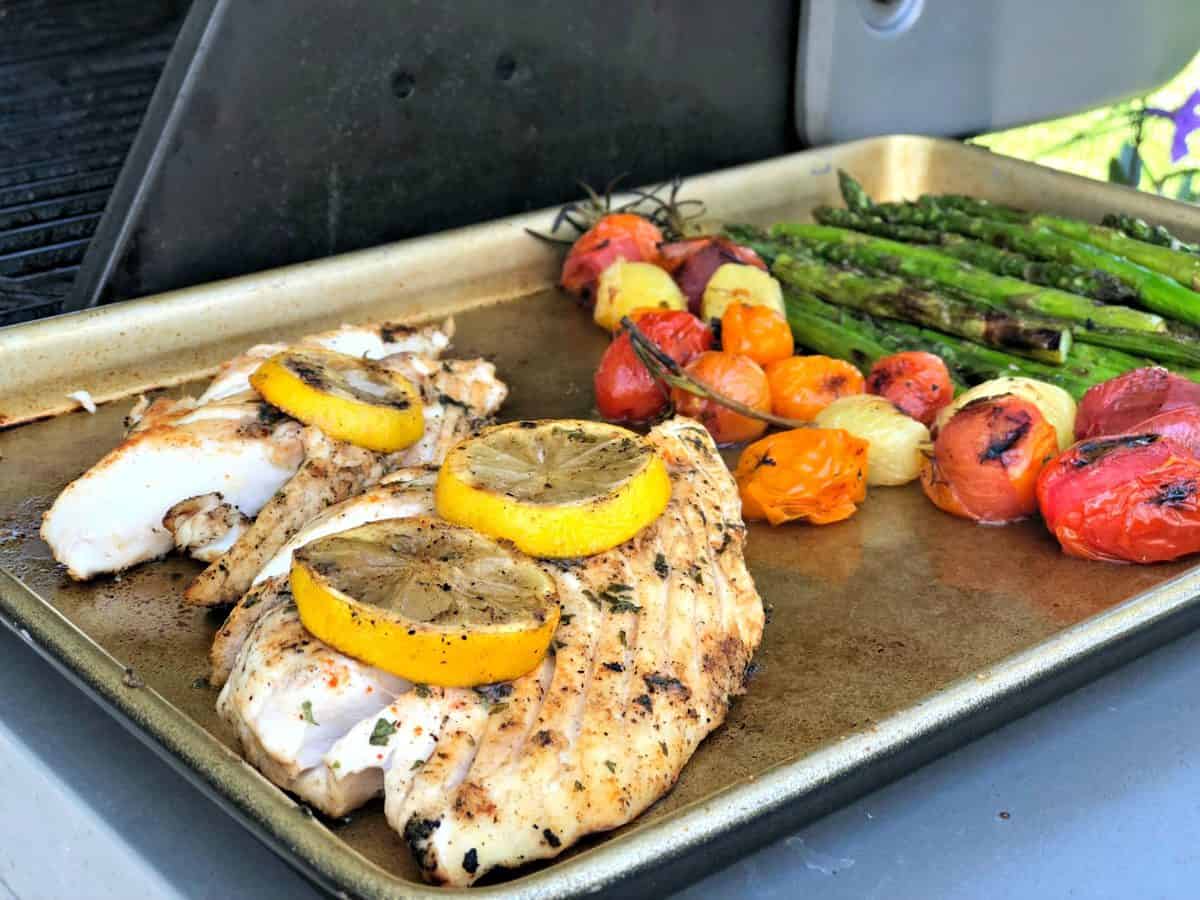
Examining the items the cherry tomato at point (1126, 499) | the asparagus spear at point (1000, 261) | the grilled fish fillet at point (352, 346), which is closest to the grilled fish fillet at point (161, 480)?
the grilled fish fillet at point (352, 346)

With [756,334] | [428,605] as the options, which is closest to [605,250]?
[756,334]

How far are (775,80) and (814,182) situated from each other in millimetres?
645

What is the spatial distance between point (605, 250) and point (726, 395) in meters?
1.28

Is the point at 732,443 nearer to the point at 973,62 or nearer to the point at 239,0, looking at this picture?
the point at 239,0

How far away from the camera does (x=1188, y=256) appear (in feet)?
16.3

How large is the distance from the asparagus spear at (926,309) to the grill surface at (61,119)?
2.86 m

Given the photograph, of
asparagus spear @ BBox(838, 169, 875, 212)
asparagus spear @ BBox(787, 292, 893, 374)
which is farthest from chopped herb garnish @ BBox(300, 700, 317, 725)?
asparagus spear @ BBox(838, 169, 875, 212)

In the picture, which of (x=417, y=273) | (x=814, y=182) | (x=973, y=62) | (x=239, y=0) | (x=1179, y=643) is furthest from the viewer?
(x=973, y=62)

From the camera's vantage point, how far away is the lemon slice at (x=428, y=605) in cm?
253

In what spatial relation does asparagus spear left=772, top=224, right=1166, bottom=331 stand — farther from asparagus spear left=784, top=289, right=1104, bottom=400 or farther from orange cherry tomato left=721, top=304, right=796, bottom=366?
orange cherry tomato left=721, top=304, right=796, bottom=366

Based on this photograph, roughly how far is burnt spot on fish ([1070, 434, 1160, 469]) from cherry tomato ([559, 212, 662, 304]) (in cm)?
214

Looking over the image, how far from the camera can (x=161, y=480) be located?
3621mm

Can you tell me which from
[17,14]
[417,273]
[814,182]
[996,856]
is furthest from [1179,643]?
[17,14]

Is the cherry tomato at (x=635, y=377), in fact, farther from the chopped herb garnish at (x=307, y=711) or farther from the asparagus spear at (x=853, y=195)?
the chopped herb garnish at (x=307, y=711)
